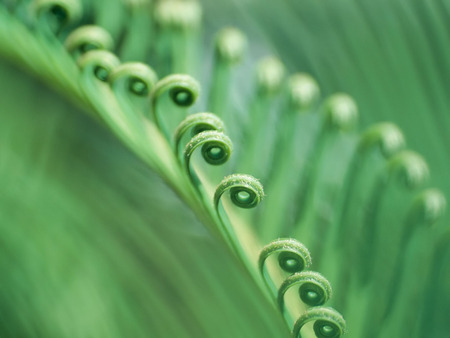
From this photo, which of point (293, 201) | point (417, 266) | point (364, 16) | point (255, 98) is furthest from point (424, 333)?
point (364, 16)

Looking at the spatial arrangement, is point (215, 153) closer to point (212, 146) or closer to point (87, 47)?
point (212, 146)

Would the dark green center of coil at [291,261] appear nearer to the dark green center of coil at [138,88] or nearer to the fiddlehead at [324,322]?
the fiddlehead at [324,322]

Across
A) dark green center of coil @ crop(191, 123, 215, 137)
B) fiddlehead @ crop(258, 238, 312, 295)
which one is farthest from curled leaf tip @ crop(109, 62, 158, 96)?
fiddlehead @ crop(258, 238, 312, 295)

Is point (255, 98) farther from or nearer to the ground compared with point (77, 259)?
farther from the ground

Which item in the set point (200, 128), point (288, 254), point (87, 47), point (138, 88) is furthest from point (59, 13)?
point (288, 254)

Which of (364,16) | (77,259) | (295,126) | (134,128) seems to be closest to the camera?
(134,128)

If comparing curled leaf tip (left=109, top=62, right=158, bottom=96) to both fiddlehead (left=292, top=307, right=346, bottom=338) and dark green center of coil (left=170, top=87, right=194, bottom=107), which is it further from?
fiddlehead (left=292, top=307, right=346, bottom=338)

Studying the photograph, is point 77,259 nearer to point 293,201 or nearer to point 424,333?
point 293,201
